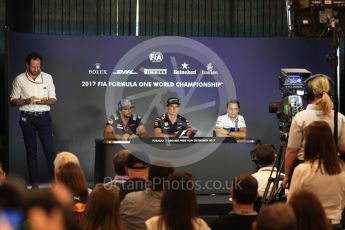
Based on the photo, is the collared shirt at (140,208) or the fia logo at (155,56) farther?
the fia logo at (155,56)

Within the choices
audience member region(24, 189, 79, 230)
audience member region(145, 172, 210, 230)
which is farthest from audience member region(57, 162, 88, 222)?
audience member region(24, 189, 79, 230)

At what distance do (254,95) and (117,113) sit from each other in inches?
79.3

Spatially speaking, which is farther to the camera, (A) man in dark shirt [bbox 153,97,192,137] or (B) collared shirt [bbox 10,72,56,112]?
(A) man in dark shirt [bbox 153,97,192,137]

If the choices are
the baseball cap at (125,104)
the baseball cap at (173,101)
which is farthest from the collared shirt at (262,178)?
the baseball cap at (125,104)

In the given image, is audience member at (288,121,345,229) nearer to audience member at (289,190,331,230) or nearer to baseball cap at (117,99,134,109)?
audience member at (289,190,331,230)

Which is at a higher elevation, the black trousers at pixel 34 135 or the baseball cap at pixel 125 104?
the baseball cap at pixel 125 104

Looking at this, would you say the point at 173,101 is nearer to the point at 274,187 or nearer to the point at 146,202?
the point at 274,187

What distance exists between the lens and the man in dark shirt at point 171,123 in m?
8.32

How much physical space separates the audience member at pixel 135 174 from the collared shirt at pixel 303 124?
38.9 inches

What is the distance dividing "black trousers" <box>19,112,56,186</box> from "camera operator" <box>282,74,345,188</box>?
412 cm

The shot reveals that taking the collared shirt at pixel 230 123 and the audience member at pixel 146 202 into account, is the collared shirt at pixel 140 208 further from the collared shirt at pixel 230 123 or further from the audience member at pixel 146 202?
the collared shirt at pixel 230 123

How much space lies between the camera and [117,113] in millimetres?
8594

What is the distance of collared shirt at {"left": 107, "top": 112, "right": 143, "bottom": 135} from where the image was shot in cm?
Answer: 845

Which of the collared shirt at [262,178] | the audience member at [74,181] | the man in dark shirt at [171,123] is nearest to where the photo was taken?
Answer: the audience member at [74,181]
